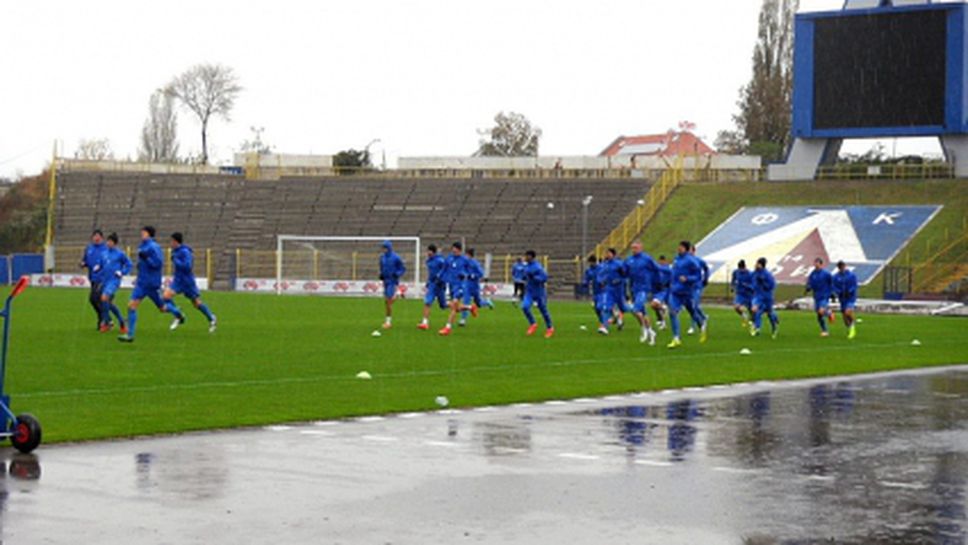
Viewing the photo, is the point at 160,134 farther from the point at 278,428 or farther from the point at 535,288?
the point at 278,428

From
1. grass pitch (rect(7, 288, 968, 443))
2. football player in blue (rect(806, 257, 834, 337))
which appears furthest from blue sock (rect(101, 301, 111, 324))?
football player in blue (rect(806, 257, 834, 337))

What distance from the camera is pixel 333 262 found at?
237 ft

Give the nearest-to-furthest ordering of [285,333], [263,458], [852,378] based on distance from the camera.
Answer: [263,458], [852,378], [285,333]

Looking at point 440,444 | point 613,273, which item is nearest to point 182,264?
point 613,273

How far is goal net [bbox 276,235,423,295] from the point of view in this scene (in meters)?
68.6

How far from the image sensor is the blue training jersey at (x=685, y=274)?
97.3 feet

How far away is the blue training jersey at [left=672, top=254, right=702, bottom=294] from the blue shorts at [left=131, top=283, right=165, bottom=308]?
1003 centimetres

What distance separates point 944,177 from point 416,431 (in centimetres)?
6187

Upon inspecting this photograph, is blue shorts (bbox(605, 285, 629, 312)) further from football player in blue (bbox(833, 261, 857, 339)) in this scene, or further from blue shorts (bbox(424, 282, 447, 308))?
football player in blue (bbox(833, 261, 857, 339))

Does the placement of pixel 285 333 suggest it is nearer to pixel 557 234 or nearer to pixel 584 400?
pixel 584 400

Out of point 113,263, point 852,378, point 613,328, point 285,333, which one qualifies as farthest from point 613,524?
point 613,328

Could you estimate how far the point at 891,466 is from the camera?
1271 cm

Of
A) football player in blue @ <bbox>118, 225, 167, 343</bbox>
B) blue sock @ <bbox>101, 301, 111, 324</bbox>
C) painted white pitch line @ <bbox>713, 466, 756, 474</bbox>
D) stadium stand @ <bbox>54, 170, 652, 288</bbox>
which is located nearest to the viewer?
painted white pitch line @ <bbox>713, 466, 756, 474</bbox>

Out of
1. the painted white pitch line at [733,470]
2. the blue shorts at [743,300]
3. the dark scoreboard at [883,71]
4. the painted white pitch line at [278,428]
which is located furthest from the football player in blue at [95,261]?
the dark scoreboard at [883,71]
